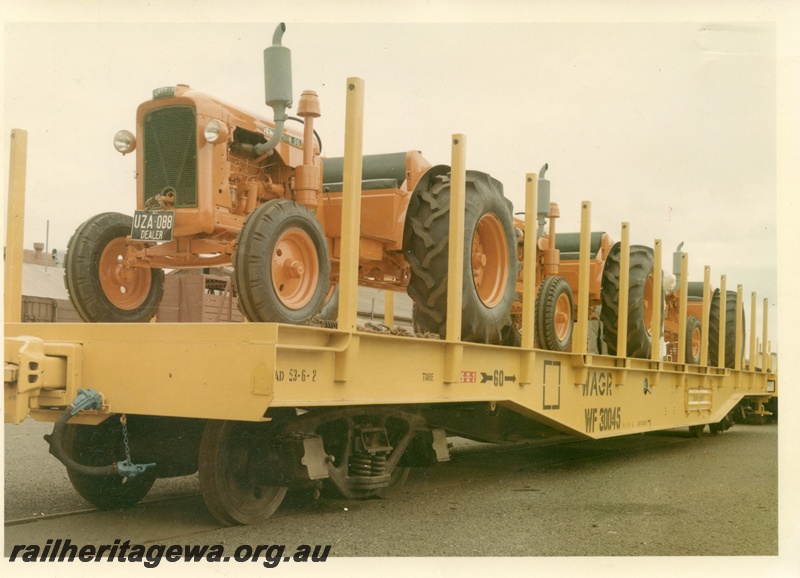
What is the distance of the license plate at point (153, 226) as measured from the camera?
5.42m

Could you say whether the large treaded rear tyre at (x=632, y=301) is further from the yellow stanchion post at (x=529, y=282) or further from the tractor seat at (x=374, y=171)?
the tractor seat at (x=374, y=171)

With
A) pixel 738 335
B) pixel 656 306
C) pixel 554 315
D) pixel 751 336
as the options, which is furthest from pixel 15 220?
pixel 751 336

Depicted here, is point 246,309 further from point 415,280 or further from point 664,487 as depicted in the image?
point 664,487

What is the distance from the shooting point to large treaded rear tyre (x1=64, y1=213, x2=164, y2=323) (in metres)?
5.70

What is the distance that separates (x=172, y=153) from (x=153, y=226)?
621 mm

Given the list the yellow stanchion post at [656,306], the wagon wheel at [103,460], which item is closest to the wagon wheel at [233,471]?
the wagon wheel at [103,460]

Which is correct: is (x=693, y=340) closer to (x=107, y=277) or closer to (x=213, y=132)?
(x=213, y=132)

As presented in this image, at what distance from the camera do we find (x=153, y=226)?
5461 millimetres

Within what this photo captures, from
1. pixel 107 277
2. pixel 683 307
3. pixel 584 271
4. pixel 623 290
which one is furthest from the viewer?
pixel 683 307

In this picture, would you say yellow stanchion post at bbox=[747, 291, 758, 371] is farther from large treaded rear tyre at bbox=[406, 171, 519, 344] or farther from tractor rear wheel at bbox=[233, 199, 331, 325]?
tractor rear wheel at bbox=[233, 199, 331, 325]

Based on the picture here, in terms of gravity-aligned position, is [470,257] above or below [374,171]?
below

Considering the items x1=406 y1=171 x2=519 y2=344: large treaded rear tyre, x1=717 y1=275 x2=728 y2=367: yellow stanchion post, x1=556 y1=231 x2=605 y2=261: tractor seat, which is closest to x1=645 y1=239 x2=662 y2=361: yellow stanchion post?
x1=556 y1=231 x2=605 y2=261: tractor seat

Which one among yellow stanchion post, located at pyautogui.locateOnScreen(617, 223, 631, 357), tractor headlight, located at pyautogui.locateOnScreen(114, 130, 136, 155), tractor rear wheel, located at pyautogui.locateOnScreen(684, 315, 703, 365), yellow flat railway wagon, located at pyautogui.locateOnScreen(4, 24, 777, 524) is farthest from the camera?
tractor rear wheel, located at pyautogui.locateOnScreen(684, 315, 703, 365)

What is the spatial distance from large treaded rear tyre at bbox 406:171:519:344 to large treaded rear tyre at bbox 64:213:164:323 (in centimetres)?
192
